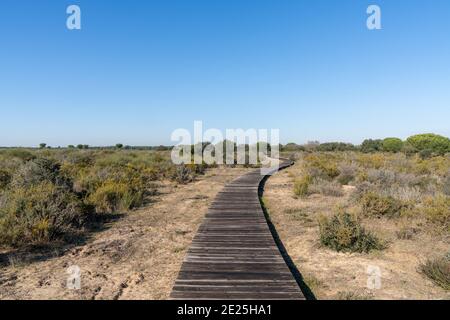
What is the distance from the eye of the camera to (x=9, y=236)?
243 inches

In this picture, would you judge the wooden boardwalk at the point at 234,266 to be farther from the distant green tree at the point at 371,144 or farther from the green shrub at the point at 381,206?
the distant green tree at the point at 371,144

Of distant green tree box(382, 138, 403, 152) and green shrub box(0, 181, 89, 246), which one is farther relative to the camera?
distant green tree box(382, 138, 403, 152)

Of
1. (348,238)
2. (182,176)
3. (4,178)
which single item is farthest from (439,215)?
(4,178)

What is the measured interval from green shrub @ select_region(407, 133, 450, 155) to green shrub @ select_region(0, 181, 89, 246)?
4275cm

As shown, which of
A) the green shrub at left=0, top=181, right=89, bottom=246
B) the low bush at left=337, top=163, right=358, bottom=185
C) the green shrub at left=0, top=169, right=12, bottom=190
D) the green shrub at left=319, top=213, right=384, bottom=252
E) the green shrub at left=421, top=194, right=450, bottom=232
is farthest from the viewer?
the low bush at left=337, top=163, right=358, bottom=185

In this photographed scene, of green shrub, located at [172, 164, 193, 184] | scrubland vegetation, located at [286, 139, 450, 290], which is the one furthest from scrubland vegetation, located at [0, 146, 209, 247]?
scrubland vegetation, located at [286, 139, 450, 290]

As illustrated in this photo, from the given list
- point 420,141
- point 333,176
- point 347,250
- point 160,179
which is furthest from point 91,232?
point 420,141

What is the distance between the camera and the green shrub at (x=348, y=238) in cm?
620

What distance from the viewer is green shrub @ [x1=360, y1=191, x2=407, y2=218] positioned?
8461 millimetres

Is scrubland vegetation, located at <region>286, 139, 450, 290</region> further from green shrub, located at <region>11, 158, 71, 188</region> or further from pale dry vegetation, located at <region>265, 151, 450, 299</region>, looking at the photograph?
green shrub, located at <region>11, 158, 71, 188</region>

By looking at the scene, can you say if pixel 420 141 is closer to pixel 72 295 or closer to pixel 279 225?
pixel 279 225

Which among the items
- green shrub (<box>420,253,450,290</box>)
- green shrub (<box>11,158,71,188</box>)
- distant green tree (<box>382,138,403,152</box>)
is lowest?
green shrub (<box>420,253,450,290</box>)

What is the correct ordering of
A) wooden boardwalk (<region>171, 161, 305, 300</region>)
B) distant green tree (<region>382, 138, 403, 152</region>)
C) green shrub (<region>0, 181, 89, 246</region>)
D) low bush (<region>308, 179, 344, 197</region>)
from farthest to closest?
distant green tree (<region>382, 138, 403, 152</region>)
low bush (<region>308, 179, 344, 197</region>)
green shrub (<region>0, 181, 89, 246</region>)
wooden boardwalk (<region>171, 161, 305, 300</region>)

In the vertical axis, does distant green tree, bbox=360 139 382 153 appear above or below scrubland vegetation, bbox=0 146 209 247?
above
